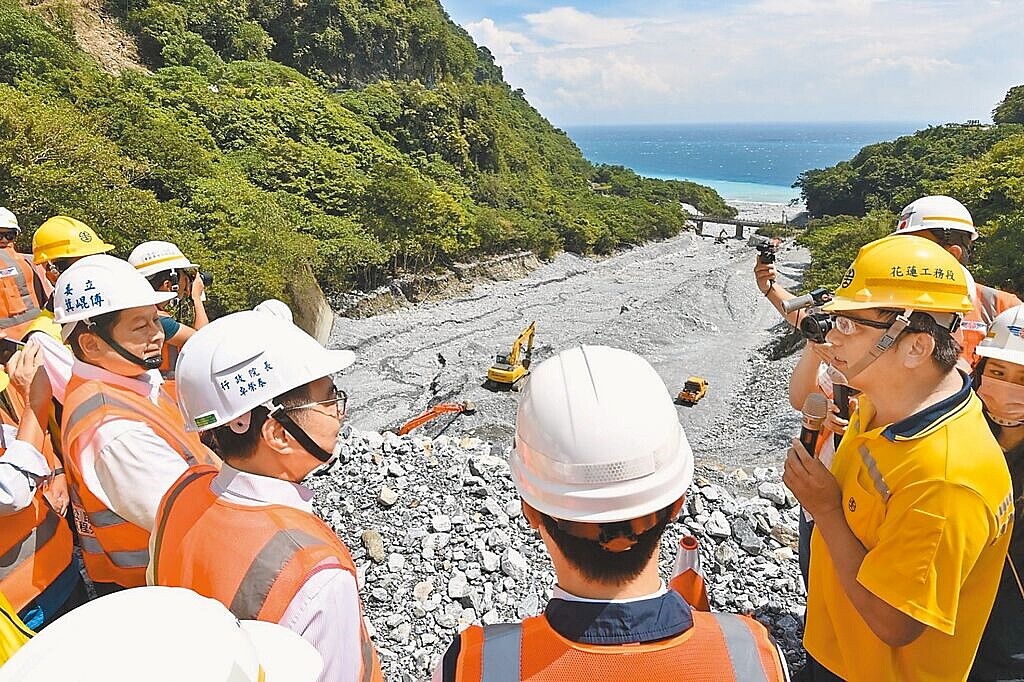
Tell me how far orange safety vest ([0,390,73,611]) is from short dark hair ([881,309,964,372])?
3.22m

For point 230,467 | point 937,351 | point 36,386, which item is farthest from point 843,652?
point 36,386

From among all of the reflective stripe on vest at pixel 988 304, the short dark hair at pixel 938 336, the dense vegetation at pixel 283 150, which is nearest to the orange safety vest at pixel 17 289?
the short dark hair at pixel 938 336

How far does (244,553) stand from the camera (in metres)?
1.62

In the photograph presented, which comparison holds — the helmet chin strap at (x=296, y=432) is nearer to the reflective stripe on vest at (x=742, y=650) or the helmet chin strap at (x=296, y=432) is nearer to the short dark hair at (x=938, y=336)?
the reflective stripe on vest at (x=742, y=650)

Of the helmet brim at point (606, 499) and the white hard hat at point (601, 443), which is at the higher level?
the white hard hat at point (601, 443)

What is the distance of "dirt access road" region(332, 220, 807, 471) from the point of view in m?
12.5

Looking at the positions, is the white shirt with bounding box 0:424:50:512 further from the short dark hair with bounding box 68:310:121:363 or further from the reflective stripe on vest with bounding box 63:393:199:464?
the short dark hair with bounding box 68:310:121:363

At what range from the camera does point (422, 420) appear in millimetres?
11156

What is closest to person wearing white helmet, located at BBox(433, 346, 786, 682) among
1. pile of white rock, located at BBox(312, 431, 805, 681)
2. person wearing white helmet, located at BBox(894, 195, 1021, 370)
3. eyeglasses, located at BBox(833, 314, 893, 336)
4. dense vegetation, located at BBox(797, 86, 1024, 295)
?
eyeglasses, located at BBox(833, 314, 893, 336)

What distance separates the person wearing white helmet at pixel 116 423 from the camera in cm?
229

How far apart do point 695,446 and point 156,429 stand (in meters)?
10.3

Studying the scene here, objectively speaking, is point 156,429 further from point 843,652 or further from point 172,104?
point 172,104

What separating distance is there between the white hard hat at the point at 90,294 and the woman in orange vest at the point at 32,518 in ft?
1.15

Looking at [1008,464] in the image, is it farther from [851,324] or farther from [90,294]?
[90,294]
